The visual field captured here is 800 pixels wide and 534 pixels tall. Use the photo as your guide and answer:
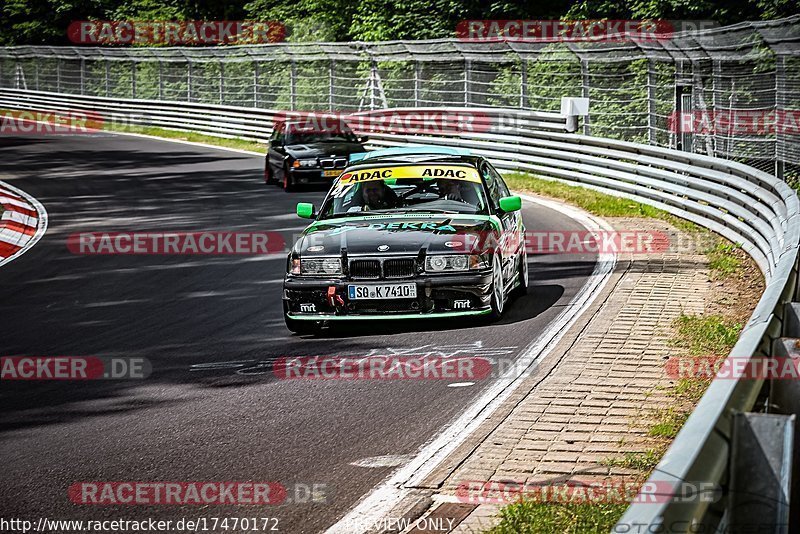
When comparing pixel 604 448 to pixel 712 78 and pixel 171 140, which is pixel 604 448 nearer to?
pixel 712 78

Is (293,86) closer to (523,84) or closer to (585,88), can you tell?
(523,84)

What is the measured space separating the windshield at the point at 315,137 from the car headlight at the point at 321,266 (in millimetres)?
13359

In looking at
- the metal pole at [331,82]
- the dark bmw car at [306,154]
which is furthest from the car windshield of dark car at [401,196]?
the metal pole at [331,82]

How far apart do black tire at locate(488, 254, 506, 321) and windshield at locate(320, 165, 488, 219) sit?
0.98 m

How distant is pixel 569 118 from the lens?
23.2 m

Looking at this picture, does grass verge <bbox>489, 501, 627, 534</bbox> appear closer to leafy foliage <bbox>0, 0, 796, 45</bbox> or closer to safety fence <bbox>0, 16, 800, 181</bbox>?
safety fence <bbox>0, 16, 800, 181</bbox>

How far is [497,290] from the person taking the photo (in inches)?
412

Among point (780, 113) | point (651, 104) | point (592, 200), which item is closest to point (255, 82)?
point (651, 104)

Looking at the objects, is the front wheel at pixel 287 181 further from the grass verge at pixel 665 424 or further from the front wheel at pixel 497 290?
the front wheel at pixel 497 290

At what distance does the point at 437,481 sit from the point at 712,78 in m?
13.4

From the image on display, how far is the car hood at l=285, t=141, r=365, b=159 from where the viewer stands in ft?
74.2

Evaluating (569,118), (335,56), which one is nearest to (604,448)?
(569,118)

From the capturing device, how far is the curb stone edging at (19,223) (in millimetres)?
17312

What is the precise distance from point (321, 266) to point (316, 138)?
13.8 meters
